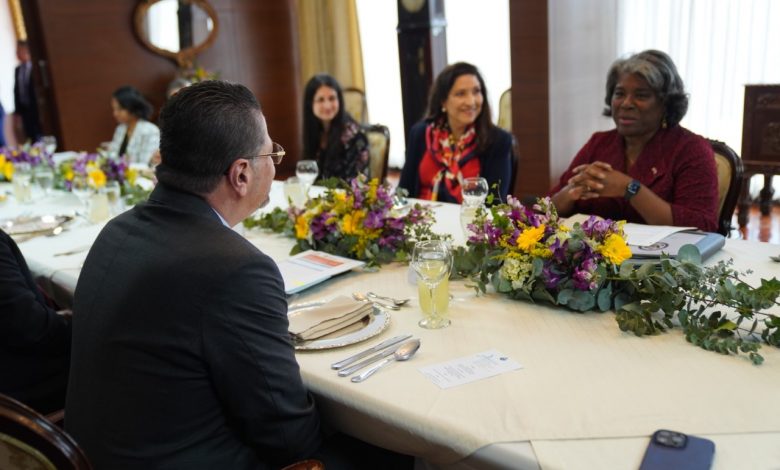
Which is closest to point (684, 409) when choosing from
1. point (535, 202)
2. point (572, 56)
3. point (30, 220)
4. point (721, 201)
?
point (535, 202)

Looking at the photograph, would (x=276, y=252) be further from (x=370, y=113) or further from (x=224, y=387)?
(x=370, y=113)

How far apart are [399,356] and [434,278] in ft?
0.69

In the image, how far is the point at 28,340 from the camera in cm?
178

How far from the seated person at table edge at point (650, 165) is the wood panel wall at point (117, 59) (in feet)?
17.4

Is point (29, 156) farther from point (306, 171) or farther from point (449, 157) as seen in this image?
point (449, 157)

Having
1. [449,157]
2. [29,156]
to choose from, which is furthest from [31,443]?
[29,156]

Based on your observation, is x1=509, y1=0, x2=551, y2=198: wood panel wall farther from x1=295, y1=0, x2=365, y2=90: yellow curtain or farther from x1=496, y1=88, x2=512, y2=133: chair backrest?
x1=295, y1=0, x2=365, y2=90: yellow curtain

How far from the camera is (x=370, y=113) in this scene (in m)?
7.15

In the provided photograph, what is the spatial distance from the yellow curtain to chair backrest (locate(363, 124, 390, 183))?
322cm

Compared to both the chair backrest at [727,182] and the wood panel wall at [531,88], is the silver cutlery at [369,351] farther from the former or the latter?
the wood panel wall at [531,88]

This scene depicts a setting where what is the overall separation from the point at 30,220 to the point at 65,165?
782 mm

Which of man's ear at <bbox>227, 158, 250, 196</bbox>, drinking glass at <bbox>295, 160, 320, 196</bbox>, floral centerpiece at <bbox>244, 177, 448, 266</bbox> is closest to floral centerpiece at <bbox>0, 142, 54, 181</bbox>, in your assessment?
drinking glass at <bbox>295, 160, 320, 196</bbox>

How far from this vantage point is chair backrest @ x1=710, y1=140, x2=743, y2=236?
7.68ft

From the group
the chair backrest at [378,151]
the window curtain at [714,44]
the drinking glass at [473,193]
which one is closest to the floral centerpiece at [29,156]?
the chair backrest at [378,151]
